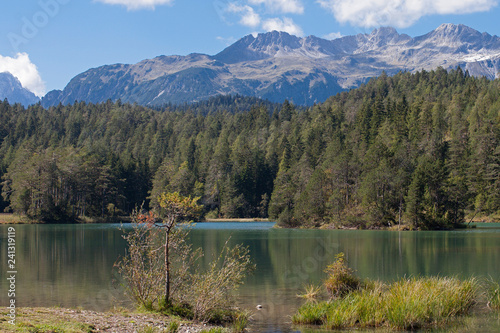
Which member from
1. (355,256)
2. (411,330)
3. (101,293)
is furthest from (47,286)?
(355,256)

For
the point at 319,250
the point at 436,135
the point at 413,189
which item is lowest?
the point at 319,250

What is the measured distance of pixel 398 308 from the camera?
61.3 feet

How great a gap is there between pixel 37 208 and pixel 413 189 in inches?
3260

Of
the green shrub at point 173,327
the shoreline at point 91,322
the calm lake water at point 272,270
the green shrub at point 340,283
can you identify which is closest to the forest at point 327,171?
the calm lake water at point 272,270

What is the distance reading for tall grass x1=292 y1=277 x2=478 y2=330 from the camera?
18.6 meters

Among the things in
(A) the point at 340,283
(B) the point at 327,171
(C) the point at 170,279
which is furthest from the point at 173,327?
(B) the point at 327,171

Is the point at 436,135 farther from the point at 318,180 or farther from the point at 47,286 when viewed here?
the point at 47,286

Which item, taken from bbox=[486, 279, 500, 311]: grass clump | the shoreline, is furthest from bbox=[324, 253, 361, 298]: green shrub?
the shoreline

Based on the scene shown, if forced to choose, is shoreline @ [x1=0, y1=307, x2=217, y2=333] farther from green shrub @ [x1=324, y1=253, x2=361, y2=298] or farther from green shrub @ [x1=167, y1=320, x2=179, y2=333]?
green shrub @ [x1=324, y1=253, x2=361, y2=298]

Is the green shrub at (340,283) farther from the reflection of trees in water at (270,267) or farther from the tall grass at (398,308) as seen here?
the reflection of trees in water at (270,267)

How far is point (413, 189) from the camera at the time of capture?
8906cm

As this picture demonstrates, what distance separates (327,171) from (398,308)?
96225mm

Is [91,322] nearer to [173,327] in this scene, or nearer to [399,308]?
[173,327]

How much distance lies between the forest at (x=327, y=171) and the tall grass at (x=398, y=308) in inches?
2784
